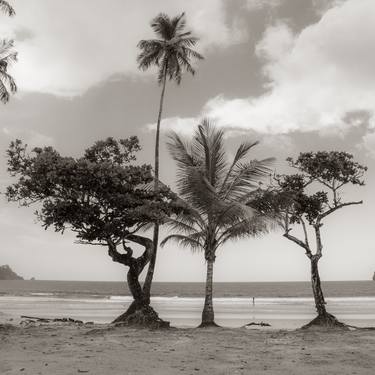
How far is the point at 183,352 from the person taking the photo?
11.4m

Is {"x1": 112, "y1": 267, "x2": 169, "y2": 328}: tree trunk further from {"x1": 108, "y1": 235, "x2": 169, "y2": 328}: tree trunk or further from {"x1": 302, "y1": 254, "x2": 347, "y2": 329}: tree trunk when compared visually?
{"x1": 302, "y1": 254, "x2": 347, "y2": 329}: tree trunk

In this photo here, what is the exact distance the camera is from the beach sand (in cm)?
912

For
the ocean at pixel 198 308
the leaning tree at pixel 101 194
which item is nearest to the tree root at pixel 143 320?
the leaning tree at pixel 101 194

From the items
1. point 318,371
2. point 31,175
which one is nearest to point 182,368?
point 318,371

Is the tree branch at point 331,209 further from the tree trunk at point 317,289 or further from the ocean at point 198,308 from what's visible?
the ocean at point 198,308

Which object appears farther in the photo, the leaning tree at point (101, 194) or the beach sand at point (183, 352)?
the leaning tree at point (101, 194)

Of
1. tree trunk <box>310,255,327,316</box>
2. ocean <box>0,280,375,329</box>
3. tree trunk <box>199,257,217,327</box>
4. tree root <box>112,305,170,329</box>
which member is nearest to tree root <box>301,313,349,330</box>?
tree trunk <box>310,255,327,316</box>

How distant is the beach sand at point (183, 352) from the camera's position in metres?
9.12

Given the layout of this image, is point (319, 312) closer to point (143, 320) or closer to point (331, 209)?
point (331, 209)

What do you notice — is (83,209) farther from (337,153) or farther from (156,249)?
(337,153)

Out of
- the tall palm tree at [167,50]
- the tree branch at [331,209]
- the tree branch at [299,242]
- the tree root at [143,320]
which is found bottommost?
the tree root at [143,320]

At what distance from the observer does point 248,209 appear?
16547 millimetres

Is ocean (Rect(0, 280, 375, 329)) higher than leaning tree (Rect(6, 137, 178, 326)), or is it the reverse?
leaning tree (Rect(6, 137, 178, 326))

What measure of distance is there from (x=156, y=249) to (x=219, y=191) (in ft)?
11.8
